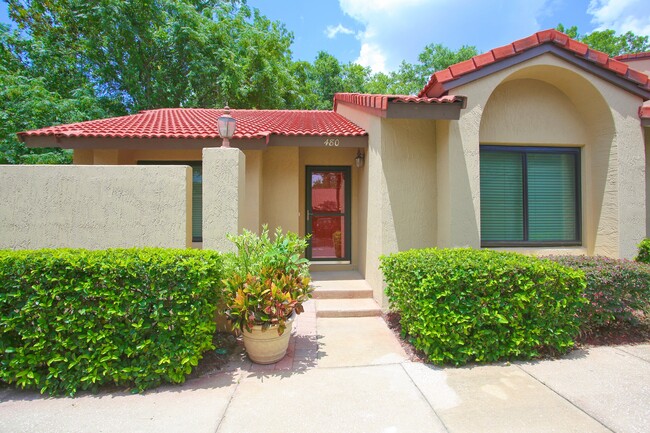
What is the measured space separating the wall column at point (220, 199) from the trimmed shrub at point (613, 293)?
15.9ft

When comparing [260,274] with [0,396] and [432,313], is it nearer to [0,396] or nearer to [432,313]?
[432,313]

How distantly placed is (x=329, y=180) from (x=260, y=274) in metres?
4.64

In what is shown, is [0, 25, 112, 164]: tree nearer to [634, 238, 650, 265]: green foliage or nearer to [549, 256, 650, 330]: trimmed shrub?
[549, 256, 650, 330]: trimmed shrub

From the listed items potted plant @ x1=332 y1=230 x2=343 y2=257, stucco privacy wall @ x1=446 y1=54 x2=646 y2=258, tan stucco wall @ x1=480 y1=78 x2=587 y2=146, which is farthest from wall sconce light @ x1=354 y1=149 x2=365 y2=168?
tan stucco wall @ x1=480 y1=78 x2=587 y2=146

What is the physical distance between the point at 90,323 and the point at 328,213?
5.54 metres

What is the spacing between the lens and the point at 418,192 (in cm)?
568

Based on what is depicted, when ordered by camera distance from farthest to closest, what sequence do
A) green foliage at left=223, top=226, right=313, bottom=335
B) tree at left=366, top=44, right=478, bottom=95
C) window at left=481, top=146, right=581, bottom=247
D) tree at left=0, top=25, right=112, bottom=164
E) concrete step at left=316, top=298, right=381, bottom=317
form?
1. tree at left=366, top=44, right=478, bottom=95
2. tree at left=0, top=25, right=112, bottom=164
3. window at left=481, top=146, right=581, bottom=247
4. concrete step at left=316, top=298, right=381, bottom=317
5. green foliage at left=223, top=226, right=313, bottom=335

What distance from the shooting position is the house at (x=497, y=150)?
529 centimetres

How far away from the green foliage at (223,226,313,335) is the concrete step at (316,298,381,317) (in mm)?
1526

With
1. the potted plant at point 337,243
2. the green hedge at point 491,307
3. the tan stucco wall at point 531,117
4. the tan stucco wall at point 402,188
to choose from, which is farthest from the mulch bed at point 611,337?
the potted plant at point 337,243

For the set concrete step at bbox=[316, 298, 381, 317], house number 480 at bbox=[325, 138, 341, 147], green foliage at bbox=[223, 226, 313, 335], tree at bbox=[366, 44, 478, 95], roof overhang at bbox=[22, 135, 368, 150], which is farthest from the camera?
tree at bbox=[366, 44, 478, 95]

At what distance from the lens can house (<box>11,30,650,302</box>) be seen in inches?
208

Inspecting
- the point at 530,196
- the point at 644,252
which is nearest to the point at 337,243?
Result: the point at 530,196

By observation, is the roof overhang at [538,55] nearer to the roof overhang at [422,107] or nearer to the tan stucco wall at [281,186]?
the roof overhang at [422,107]
